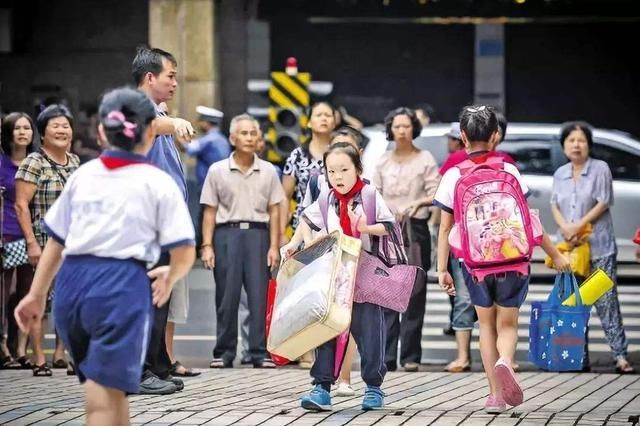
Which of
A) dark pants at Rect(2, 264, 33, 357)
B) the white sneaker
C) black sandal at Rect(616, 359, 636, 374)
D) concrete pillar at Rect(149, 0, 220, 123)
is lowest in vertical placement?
black sandal at Rect(616, 359, 636, 374)

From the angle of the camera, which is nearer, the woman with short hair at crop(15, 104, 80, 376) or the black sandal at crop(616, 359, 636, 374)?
the woman with short hair at crop(15, 104, 80, 376)

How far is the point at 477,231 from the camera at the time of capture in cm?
920

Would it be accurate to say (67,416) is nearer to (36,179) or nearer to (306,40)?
(36,179)

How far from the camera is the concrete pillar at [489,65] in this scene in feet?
96.4

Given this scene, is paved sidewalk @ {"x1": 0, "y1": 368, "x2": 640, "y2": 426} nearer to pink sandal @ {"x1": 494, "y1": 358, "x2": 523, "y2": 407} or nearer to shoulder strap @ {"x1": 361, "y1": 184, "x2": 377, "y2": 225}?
pink sandal @ {"x1": 494, "y1": 358, "x2": 523, "y2": 407}

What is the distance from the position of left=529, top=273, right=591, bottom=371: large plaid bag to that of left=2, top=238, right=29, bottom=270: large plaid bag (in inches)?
160

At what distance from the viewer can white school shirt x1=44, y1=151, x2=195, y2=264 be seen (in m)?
6.59

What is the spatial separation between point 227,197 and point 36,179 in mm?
1553

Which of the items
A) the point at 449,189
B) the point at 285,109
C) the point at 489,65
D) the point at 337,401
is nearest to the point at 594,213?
the point at 449,189

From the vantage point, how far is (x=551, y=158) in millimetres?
18906

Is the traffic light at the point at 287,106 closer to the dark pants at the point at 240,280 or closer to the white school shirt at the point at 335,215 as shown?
the dark pants at the point at 240,280

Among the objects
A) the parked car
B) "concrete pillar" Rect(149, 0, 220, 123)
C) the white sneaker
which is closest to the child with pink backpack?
the white sneaker

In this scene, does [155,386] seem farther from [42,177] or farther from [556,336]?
[556,336]

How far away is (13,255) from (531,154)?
8.20 meters
